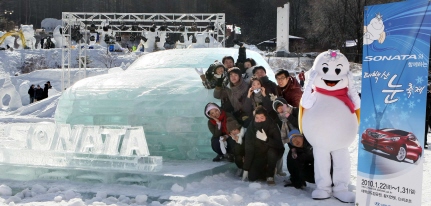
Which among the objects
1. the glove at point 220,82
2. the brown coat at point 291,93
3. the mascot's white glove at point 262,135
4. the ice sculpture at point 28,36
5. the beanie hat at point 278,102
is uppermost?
the ice sculpture at point 28,36

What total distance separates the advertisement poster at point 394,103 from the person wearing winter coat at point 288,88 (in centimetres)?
175

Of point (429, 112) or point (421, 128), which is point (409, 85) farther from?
point (429, 112)

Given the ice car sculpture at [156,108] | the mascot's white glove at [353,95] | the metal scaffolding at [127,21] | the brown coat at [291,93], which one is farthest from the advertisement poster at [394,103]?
the metal scaffolding at [127,21]

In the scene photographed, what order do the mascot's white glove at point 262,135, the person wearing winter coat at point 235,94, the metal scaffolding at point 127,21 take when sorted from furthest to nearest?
the metal scaffolding at point 127,21, the person wearing winter coat at point 235,94, the mascot's white glove at point 262,135

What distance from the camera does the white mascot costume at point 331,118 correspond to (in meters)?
4.81

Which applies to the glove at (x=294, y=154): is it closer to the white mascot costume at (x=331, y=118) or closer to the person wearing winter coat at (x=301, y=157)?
the person wearing winter coat at (x=301, y=157)

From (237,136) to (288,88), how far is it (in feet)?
2.52

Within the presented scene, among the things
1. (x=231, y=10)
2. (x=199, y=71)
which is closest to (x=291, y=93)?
(x=199, y=71)

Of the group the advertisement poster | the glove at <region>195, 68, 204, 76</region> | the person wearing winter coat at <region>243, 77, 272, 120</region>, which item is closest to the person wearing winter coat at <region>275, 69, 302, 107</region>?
the person wearing winter coat at <region>243, 77, 272, 120</region>

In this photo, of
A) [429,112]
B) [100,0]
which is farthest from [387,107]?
[100,0]

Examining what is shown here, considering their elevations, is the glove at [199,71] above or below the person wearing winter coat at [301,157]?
above

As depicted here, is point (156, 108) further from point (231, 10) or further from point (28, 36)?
point (231, 10)

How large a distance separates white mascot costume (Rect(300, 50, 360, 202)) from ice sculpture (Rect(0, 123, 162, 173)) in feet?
5.39

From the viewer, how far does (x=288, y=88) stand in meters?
5.75
